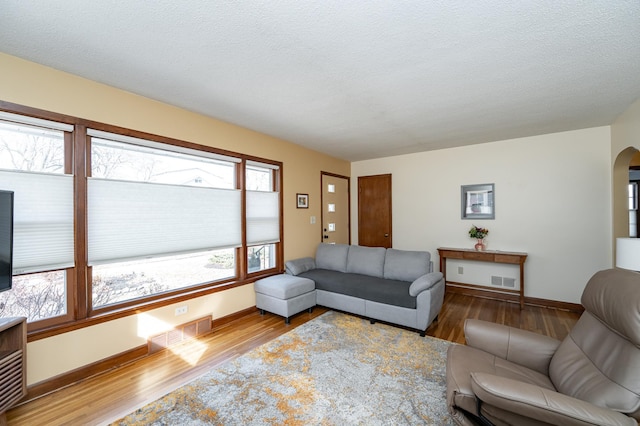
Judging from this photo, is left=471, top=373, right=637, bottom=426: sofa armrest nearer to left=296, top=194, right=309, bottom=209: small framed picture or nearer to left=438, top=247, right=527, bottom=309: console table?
left=438, top=247, right=527, bottom=309: console table

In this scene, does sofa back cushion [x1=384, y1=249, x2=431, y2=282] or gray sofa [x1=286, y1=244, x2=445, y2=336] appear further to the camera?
sofa back cushion [x1=384, y1=249, x2=431, y2=282]

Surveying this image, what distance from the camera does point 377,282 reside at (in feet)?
12.1

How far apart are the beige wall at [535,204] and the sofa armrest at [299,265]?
2165 millimetres

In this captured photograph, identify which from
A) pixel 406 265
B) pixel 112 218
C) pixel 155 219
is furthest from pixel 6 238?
pixel 406 265

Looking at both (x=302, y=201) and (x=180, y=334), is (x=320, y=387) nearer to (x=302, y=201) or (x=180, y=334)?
(x=180, y=334)

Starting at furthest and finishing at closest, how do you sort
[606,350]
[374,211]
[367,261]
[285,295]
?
[374,211] < [367,261] < [285,295] < [606,350]

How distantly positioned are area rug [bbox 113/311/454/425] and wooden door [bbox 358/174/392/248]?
2.80 metres

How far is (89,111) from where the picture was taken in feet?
7.86

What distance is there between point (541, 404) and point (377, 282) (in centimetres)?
247

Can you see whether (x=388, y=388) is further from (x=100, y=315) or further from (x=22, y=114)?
(x=22, y=114)

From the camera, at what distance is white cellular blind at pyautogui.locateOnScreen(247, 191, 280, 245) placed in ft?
12.7

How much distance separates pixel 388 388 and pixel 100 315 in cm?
264

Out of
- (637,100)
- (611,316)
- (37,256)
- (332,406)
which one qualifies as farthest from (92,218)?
(637,100)

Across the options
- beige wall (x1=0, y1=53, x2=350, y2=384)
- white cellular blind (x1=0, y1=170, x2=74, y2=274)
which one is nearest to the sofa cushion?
beige wall (x1=0, y1=53, x2=350, y2=384)
